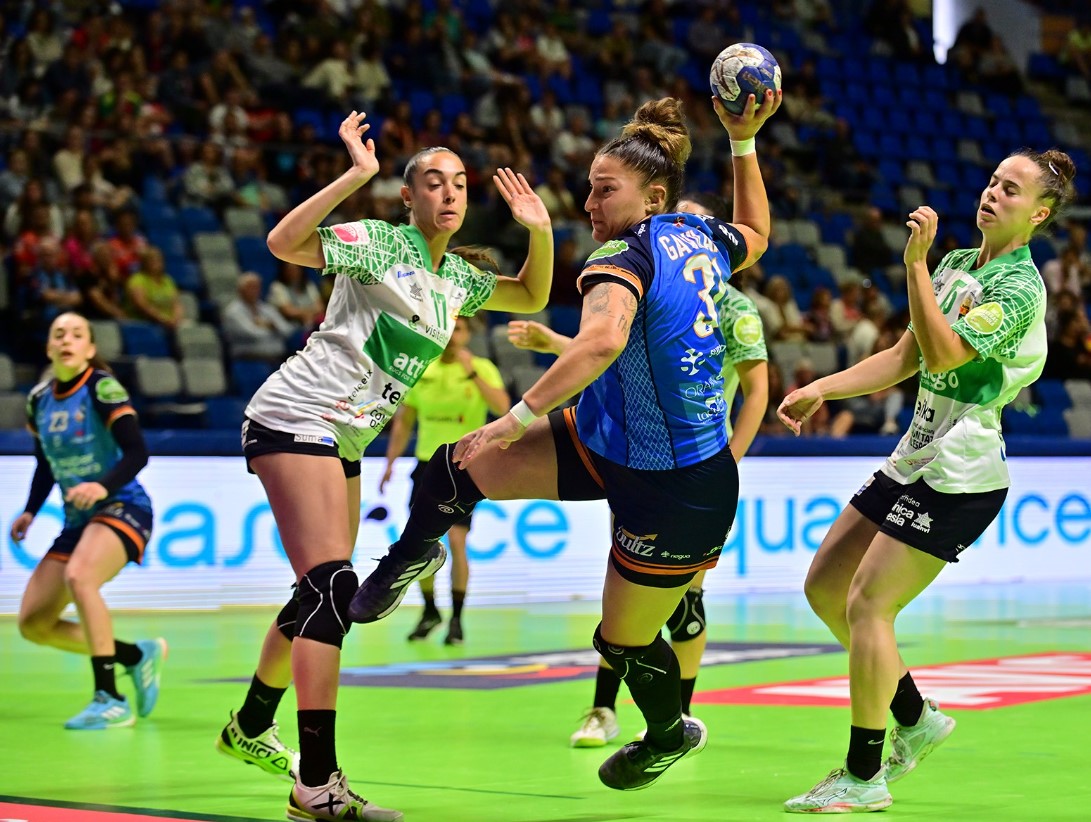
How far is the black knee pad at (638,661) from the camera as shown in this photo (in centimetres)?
498

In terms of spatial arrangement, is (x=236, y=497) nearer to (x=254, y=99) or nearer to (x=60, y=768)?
(x=254, y=99)

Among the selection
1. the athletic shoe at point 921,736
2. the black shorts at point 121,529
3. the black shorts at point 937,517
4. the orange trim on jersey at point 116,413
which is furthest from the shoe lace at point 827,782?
the orange trim on jersey at point 116,413

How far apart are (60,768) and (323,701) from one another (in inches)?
65.0

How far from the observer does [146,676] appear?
7500mm

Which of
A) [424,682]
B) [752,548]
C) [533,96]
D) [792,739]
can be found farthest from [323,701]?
[533,96]

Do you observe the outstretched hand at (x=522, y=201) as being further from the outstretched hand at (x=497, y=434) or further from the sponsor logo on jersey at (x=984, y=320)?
the sponsor logo on jersey at (x=984, y=320)

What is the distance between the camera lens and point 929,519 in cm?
521

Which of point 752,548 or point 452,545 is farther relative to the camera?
point 752,548

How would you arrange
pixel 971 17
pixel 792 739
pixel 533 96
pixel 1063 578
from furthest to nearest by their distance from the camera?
pixel 971 17, pixel 533 96, pixel 1063 578, pixel 792 739

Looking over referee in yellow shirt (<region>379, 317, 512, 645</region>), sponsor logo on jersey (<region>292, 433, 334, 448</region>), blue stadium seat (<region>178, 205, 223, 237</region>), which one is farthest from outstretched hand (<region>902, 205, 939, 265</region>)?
blue stadium seat (<region>178, 205, 223, 237</region>)

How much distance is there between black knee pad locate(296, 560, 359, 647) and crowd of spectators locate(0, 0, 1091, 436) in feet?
29.0

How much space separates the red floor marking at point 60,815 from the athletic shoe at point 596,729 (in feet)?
6.53

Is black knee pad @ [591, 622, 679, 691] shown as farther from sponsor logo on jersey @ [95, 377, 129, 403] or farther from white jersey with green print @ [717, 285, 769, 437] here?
sponsor logo on jersey @ [95, 377, 129, 403]

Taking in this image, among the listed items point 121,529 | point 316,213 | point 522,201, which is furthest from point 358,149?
point 121,529
